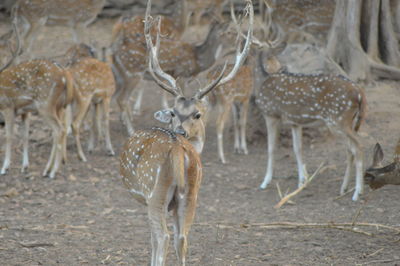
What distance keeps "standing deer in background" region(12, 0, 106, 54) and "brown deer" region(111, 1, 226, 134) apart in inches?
94.8

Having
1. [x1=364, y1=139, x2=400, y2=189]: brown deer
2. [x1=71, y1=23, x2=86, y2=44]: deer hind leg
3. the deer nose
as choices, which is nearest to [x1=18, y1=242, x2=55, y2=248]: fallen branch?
the deer nose

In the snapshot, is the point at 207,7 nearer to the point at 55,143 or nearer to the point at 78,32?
the point at 78,32

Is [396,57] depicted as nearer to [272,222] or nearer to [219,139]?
[219,139]

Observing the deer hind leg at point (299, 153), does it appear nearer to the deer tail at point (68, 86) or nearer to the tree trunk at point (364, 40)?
the tree trunk at point (364, 40)

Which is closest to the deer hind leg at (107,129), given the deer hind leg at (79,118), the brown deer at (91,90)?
the brown deer at (91,90)

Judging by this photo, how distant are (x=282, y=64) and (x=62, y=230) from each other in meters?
4.31

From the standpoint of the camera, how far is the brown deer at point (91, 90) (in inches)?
336

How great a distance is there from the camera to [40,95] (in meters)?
8.00

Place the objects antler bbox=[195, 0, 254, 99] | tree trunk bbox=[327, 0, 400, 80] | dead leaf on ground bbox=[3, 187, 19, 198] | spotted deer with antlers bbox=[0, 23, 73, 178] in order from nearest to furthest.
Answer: antler bbox=[195, 0, 254, 99] < dead leaf on ground bbox=[3, 187, 19, 198] < spotted deer with antlers bbox=[0, 23, 73, 178] < tree trunk bbox=[327, 0, 400, 80]

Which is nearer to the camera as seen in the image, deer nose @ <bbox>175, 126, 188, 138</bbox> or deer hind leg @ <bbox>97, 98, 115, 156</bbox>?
deer nose @ <bbox>175, 126, 188, 138</bbox>

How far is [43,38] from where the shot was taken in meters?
13.7

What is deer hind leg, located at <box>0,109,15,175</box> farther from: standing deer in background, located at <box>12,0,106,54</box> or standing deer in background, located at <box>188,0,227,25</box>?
standing deer in background, located at <box>188,0,227,25</box>

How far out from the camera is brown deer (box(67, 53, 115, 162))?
8547 mm

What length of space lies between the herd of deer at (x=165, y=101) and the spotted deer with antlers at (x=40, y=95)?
11 mm
